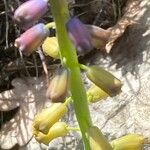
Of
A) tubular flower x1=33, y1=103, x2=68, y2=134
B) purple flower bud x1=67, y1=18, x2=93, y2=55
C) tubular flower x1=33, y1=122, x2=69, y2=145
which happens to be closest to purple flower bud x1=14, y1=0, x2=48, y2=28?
purple flower bud x1=67, y1=18, x2=93, y2=55

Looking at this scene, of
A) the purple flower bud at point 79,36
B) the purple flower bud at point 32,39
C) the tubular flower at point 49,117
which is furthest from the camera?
the tubular flower at point 49,117

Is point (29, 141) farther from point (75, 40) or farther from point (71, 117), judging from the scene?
point (75, 40)

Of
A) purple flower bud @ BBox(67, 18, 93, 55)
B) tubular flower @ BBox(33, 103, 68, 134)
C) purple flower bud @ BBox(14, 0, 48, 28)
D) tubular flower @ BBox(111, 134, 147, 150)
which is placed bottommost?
tubular flower @ BBox(111, 134, 147, 150)

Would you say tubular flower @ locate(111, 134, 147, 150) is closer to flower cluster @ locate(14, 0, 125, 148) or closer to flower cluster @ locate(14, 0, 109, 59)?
flower cluster @ locate(14, 0, 125, 148)

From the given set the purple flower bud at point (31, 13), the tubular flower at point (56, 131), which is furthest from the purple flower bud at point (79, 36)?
the tubular flower at point (56, 131)

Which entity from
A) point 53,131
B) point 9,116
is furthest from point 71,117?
point 53,131

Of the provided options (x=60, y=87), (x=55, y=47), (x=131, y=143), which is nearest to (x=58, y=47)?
(x=55, y=47)

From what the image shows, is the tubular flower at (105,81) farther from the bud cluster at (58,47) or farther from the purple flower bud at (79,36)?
the purple flower bud at (79,36)

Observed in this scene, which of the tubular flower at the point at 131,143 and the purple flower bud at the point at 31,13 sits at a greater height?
the purple flower bud at the point at 31,13
